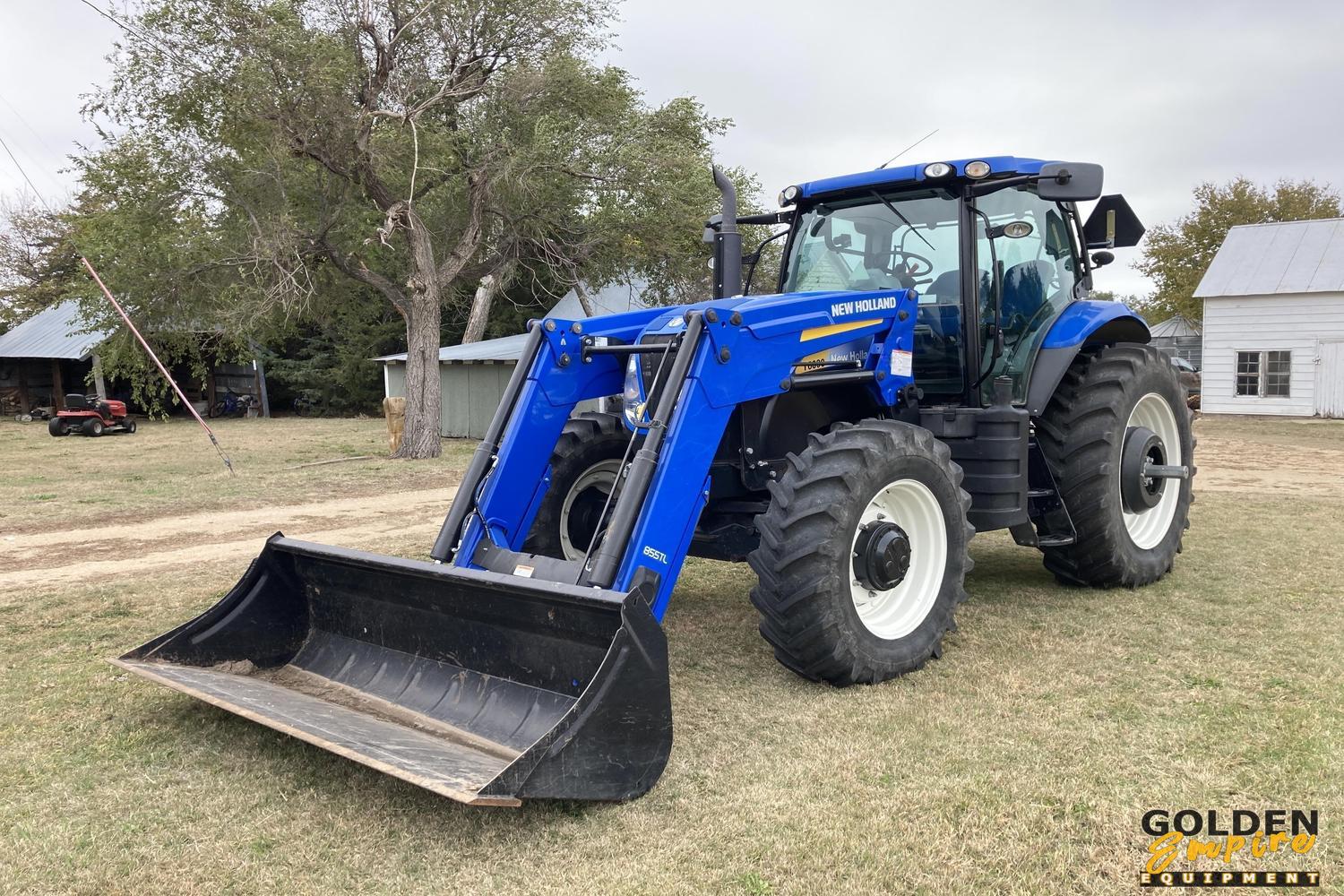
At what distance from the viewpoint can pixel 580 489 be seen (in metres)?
5.54

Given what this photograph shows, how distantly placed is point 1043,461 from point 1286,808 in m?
2.95

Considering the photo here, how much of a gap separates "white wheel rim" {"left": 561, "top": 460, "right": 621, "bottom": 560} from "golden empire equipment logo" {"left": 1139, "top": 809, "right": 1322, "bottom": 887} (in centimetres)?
311

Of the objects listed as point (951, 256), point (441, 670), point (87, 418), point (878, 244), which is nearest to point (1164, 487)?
point (951, 256)

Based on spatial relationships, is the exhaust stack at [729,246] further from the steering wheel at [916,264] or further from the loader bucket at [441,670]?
the loader bucket at [441,670]

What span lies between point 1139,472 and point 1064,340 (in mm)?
959

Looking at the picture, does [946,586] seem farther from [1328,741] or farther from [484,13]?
[484,13]

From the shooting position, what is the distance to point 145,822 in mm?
3258

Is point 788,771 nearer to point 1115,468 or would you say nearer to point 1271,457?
point 1115,468

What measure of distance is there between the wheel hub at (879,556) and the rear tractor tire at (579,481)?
1.48 metres

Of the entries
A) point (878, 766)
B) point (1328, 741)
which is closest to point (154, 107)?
point (878, 766)

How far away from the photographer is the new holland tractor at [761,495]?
3662mm

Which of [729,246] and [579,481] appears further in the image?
[579,481]

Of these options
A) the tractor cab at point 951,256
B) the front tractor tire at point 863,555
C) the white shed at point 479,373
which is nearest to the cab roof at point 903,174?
the tractor cab at point 951,256

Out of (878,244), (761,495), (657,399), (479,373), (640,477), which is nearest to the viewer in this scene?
(640,477)
